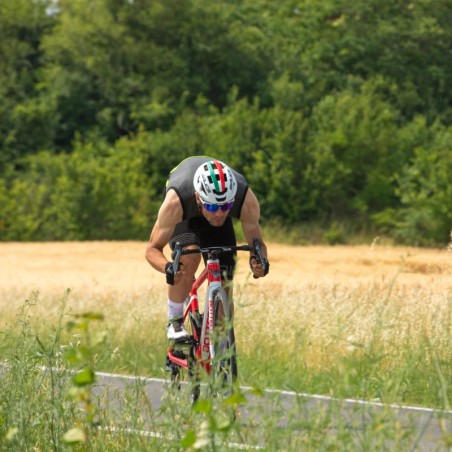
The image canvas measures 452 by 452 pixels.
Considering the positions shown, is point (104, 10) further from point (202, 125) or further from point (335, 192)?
point (335, 192)

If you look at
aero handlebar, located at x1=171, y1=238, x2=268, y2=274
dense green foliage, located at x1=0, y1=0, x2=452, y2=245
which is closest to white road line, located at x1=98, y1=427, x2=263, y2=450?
aero handlebar, located at x1=171, y1=238, x2=268, y2=274

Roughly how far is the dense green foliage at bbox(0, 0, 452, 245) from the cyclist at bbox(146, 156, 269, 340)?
39.8 metres

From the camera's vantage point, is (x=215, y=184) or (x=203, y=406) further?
(x=215, y=184)

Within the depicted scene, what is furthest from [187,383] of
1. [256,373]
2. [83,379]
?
[83,379]

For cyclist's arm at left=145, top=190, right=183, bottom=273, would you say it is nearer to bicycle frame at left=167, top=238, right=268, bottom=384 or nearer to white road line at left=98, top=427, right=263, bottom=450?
bicycle frame at left=167, top=238, right=268, bottom=384

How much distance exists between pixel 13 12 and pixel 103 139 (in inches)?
379

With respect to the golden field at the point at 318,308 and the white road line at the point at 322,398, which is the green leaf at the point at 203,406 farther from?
the golden field at the point at 318,308

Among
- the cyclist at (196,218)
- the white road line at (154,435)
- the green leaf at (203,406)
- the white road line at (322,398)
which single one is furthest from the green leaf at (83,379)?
the cyclist at (196,218)

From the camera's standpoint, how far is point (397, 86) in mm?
55688

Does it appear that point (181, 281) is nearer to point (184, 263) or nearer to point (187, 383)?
point (184, 263)

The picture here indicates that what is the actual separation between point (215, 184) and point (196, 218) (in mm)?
876

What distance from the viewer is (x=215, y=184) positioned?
823cm

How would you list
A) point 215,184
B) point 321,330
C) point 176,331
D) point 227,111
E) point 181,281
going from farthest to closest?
point 227,111 < point 321,330 < point 181,281 < point 176,331 < point 215,184

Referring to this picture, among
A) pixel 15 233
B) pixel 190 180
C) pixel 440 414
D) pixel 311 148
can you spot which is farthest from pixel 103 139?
pixel 440 414
